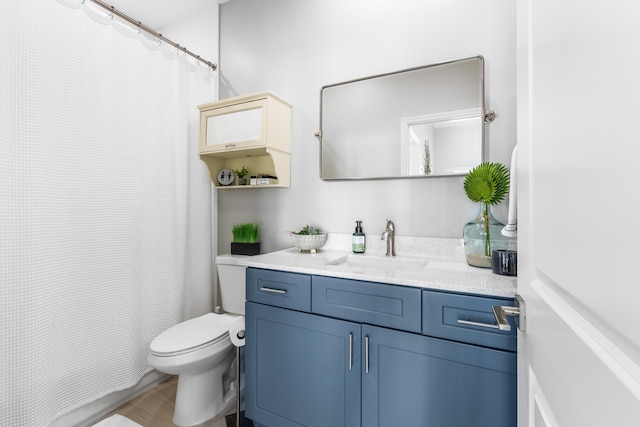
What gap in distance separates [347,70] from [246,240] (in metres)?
1.33

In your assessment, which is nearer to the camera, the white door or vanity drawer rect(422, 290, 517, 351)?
the white door

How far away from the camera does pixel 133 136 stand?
5.97 ft

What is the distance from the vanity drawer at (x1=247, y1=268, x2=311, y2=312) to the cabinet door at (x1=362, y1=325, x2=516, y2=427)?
0.32 meters

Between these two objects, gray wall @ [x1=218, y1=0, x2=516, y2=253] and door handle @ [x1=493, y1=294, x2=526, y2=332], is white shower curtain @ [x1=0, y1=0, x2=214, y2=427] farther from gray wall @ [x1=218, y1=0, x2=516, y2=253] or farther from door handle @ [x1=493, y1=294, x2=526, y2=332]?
door handle @ [x1=493, y1=294, x2=526, y2=332]

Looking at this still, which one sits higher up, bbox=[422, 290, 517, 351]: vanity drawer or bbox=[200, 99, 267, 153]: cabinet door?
bbox=[200, 99, 267, 153]: cabinet door

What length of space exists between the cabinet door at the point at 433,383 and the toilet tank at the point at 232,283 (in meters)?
1.04

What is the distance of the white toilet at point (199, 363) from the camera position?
1.52 meters

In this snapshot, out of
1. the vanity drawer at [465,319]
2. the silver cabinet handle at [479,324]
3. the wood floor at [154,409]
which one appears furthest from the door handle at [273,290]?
the wood floor at [154,409]

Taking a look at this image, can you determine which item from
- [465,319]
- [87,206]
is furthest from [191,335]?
[465,319]

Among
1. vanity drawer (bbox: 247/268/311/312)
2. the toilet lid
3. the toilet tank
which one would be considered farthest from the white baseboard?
vanity drawer (bbox: 247/268/311/312)

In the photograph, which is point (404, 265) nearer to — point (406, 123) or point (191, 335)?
point (406, 123)

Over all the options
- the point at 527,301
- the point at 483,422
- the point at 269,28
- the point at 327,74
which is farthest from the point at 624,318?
the point at 269,28

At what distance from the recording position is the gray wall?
4.94 ft

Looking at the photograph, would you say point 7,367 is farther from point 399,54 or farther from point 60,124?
point 399,54
